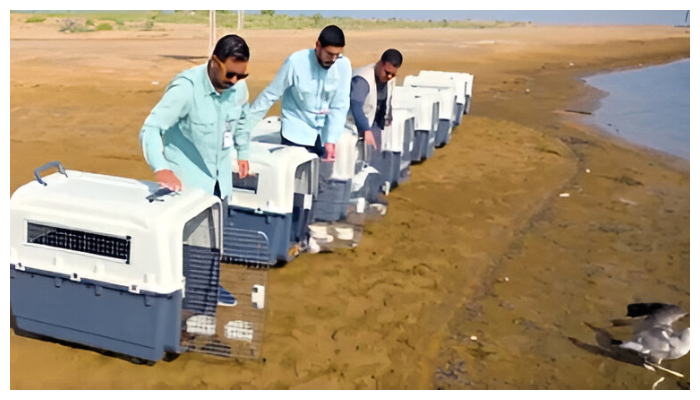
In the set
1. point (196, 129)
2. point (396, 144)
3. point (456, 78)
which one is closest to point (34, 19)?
point (456, 78)

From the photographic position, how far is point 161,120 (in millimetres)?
3424

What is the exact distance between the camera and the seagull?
13.0 feet

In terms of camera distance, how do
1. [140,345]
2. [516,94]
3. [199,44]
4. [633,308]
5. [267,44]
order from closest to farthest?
1. [140,345]
2. [633,308]
3. [516,94]
4. [267,44]
5. [199,44]

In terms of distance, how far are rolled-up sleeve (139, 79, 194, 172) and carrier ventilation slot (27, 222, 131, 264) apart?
1.37ft

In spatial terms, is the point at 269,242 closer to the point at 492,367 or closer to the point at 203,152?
the point at 203,152

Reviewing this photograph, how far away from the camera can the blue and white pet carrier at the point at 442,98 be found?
9.22 meters

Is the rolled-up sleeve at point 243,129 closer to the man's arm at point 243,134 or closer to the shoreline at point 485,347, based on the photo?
the man's arm at point 243,134

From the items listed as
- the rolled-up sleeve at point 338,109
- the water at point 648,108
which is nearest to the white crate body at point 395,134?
the rolled-up sleeve at point 338,109

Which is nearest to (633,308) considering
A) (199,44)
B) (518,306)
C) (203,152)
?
(518,306)

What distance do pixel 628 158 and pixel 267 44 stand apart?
41.4 ft

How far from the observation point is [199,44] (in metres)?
21.8

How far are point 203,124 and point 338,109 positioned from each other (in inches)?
60.1

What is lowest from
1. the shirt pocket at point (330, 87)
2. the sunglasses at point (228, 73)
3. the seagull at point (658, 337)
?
the seagull at point (658, 337)

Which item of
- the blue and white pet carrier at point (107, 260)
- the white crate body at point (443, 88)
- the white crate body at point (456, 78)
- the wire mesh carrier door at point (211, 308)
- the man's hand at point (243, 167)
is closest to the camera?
Result: the blue and white pet carrier at point (107, 260)
